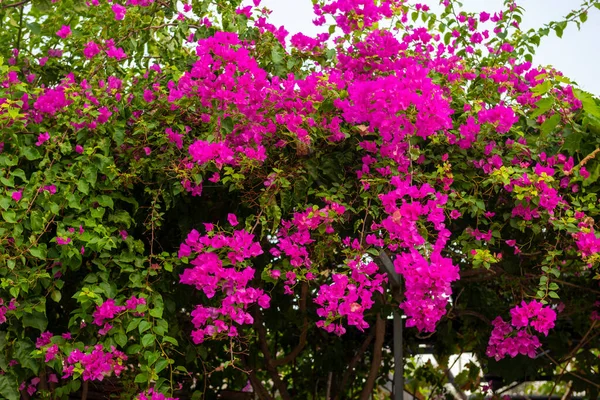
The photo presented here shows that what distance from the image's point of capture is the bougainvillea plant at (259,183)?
2672mm

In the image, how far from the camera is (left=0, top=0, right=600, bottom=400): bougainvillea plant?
2.67 meters

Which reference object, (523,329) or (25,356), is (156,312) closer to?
(25,356)

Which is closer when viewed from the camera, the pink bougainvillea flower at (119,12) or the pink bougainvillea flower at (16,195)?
the pink bougainvillea flower at (16,195)

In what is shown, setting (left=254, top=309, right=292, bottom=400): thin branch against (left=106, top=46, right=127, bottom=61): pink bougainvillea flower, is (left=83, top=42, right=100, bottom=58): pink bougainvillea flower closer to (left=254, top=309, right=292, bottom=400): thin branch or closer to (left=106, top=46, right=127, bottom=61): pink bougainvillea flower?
(left=106, top=46, right=127, bottom=61): pink bougainvillea flower

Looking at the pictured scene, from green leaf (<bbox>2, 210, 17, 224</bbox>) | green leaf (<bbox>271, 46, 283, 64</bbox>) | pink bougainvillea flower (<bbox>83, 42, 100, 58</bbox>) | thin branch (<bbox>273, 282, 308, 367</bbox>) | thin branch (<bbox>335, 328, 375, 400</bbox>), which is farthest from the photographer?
thin branch (<bbox>335, 328, 375, 400</bbox>)

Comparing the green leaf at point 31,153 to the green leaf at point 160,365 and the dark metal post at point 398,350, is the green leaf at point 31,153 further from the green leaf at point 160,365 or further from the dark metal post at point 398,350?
the dark metal post at point 398,350

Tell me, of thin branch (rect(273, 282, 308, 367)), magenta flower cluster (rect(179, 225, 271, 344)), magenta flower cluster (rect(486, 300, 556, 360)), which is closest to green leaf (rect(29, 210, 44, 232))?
magenta flower cluster (rect(179, 225, 271, 344))

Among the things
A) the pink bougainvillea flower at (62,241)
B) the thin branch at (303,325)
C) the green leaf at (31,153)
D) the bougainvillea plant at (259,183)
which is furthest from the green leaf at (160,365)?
the thin branch at (303,325)

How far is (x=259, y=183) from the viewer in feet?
9.43

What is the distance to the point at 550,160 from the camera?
9.39ft

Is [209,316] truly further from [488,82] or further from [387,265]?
[488,82]

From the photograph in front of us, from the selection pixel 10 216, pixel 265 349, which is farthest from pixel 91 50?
pixel 265 349

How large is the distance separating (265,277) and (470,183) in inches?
31.4

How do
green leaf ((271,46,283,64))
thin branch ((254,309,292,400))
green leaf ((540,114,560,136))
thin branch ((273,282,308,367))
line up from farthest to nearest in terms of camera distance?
thin branch ((254,309,292,400)) < thin branch ((273,282,308,367)) < green leaf ((271,46,283,64)) < green leaf ((540,114,560,136))
